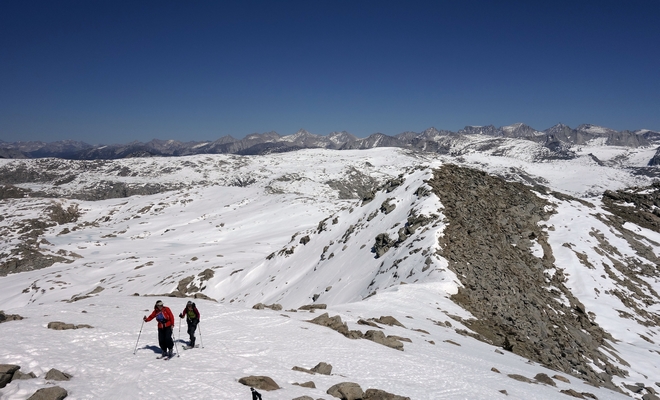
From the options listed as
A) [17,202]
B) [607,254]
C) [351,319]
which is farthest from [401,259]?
[17,202]

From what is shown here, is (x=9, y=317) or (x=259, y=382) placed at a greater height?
(x=259, y=382)

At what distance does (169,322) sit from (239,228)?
86613 mm

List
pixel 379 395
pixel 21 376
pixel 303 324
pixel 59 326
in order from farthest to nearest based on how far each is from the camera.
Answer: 1. pixel 303 324
2. pixel 59 326
3. pixel 379 395
4. pixel 21 376

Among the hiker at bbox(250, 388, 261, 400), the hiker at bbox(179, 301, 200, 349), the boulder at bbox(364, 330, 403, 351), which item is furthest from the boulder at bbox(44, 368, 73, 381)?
the boulder at bbox(364, 330, 403, 351)

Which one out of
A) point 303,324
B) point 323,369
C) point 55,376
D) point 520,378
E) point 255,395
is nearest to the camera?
point 255,395

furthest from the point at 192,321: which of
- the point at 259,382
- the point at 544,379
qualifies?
the point at 544,379

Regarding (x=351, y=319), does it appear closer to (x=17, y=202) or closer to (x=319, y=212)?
(x=319, y=212)

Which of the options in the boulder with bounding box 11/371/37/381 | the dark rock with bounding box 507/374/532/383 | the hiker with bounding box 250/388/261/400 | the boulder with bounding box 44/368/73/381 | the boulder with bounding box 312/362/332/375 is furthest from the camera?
the dark rock with bounding box 507/374/532/383

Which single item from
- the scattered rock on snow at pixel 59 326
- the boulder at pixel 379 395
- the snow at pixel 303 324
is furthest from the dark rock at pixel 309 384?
the scattered rock on snow at pixel 59 326

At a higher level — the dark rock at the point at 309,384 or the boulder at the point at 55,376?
the boulder at the point at 55,376

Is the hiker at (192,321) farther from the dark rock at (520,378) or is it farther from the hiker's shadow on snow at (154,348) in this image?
the dark rock at (520,378)

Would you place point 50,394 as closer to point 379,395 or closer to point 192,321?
point 192,321

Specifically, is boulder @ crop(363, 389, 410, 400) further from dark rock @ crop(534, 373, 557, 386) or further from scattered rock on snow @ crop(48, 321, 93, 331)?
scattered rock on snow @ crop(48, 321, 93, 331)

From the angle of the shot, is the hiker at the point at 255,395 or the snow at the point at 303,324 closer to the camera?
the hiker at the point at 255,395
